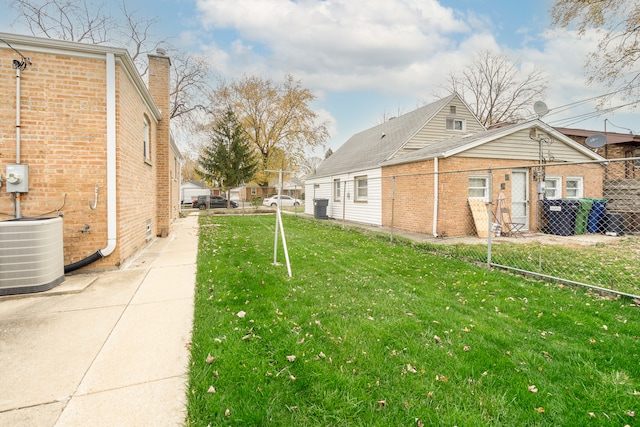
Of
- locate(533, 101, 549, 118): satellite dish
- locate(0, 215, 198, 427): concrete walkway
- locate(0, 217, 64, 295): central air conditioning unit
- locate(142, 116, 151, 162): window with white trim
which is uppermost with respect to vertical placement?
locate(533, 101, 549, 118): satellite dish

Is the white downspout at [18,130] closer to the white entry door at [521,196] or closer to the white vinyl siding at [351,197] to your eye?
the white vinyl siding at [351,197]

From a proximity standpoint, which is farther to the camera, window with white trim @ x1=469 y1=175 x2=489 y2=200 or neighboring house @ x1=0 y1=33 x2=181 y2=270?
window with white trim @ x1=469 y1=175 x2=489 y2=200

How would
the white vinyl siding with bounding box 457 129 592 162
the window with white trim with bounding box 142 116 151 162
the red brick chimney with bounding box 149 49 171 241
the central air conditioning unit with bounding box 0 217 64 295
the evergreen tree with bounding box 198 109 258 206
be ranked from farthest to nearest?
1. the evergreen tree with bounding box 198 109 258 206
2. the white vinyl siding with bounding box 457 129 592 162
3. the red brick chimney with bounding box 149 49 171 241
4. the window with white trim with bounding box 142 116 151 162
5. the central air conditioning unit with bounding box 0 217 64 295

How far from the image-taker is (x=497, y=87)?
29.5 m

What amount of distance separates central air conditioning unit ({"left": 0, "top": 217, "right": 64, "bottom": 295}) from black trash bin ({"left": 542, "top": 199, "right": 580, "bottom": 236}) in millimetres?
13259

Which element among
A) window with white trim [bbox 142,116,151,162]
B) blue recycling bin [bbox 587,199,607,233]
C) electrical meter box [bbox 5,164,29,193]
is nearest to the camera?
electrical meter box [bbox 5,164,29,193]

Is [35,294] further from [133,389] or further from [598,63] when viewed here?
[598,63]

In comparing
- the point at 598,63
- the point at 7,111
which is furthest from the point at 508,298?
the point at 598,63

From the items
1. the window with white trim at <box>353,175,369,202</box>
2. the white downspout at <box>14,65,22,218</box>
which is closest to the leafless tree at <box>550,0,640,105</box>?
the window with white trim at <box>353,175,369,202</box>

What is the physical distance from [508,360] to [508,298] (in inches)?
72.1

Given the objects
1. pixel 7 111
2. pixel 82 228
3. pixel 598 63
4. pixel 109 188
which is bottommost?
pixel 82 228

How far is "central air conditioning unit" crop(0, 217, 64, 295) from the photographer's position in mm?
3969

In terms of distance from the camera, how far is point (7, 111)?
466 centimetres

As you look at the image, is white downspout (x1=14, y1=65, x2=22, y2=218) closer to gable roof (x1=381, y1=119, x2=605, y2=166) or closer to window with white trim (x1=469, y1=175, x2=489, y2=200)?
gable roof (x1=381, y1=119, x2=605, y2=166)
